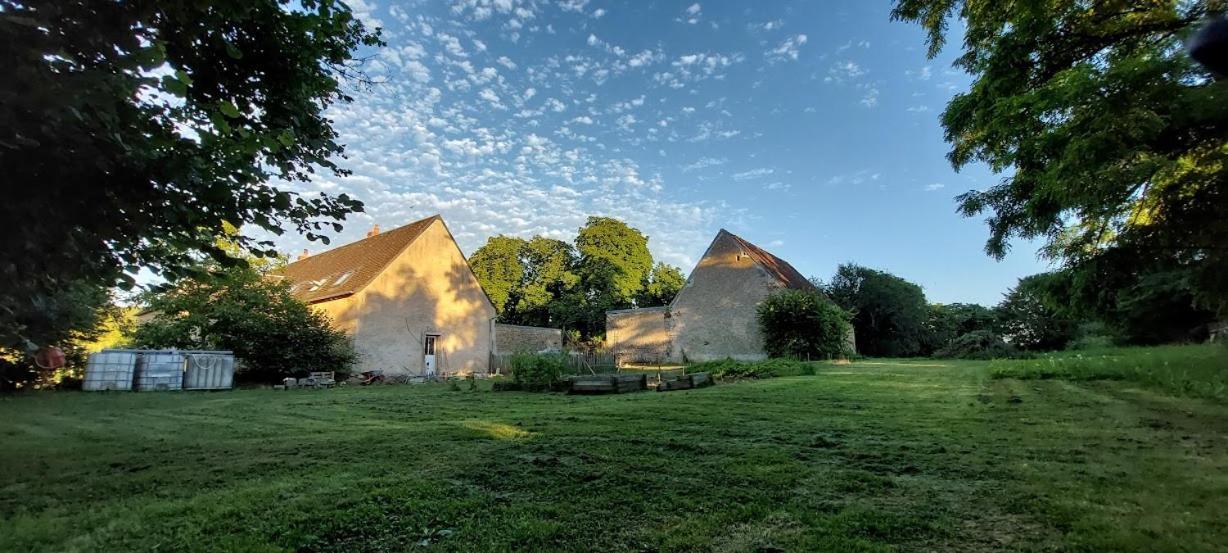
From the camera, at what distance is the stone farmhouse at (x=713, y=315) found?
28703 millimetres

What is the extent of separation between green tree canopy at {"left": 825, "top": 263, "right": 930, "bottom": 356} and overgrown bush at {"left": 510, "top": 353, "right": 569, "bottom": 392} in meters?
29.2

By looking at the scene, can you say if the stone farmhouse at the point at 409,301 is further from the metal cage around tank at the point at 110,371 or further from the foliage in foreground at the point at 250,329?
the metal cage around tank at the point at 110,371

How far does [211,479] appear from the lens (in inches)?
162

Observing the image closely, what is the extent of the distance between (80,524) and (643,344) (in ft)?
99.9

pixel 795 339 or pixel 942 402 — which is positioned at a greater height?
pixel 795 339

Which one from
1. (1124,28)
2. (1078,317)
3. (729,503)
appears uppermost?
(1124,28)

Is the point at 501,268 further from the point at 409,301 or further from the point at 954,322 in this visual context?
the point at 954,322

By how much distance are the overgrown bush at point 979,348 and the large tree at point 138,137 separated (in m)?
32.8

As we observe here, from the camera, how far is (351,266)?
1014 inches

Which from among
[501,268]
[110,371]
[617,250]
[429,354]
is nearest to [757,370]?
[429,354]

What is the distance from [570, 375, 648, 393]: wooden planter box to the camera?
456 inches

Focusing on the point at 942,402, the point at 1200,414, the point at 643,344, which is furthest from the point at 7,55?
the point at 643,344

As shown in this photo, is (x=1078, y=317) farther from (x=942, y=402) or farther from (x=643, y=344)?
(x=643, y=344)

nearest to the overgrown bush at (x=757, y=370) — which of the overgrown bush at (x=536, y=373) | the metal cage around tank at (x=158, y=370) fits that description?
the overgrown bush at (x=536, y=373)
